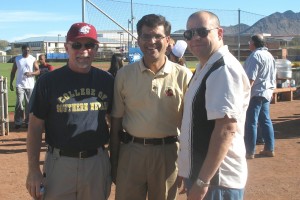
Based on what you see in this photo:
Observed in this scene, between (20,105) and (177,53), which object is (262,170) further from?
(20,105)

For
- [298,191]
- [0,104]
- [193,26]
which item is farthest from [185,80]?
[0,104]

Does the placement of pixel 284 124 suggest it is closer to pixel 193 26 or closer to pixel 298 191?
pixel 298 191

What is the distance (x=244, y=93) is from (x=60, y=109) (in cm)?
136

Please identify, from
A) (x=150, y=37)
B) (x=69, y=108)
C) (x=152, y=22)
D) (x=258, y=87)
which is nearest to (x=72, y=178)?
(x=69, y=108)

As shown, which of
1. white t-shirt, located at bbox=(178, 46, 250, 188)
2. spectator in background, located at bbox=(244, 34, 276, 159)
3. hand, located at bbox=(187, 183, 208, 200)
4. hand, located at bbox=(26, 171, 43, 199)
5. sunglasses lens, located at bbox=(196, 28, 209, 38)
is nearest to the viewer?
white t-shirt, located at bbox=(178, 46, 250, 188)

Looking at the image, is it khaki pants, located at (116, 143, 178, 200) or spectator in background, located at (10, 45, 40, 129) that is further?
spectator in background, located at (10, 45, 40, 129)

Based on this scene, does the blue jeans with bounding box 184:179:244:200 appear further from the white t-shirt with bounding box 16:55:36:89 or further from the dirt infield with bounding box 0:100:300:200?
the white t-shirt with bounding box 16:55:36:89

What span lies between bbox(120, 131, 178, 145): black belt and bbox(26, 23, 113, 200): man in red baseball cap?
0.94ft

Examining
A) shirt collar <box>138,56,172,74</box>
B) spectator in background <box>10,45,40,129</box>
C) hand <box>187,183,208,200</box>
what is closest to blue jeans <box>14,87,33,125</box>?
spectator in background <box>10,45,40,129</box>

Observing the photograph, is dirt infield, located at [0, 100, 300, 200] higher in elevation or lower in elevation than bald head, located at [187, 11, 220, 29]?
lower

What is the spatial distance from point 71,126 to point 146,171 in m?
0.77

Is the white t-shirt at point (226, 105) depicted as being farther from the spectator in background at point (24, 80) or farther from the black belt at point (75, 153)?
the spectator in background at point (24, 80)

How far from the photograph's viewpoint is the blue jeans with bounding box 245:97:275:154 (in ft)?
23.6

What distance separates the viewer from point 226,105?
2574 millimetres
